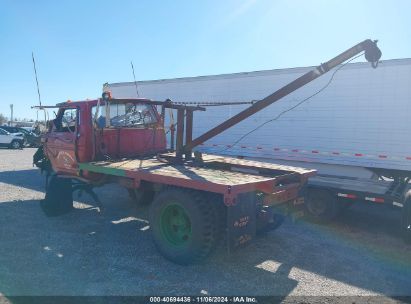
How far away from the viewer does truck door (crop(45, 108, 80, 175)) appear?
6426 mm

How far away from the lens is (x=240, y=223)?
428cm

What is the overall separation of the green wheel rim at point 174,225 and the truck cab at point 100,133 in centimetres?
192

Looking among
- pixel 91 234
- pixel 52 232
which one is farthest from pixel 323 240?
pixel 52 232

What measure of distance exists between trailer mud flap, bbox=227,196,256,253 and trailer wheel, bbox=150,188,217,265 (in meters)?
0.33

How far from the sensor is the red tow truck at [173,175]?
437 cm

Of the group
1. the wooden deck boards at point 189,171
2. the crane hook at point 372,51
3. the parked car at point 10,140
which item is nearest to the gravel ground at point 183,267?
the wooden deck boards at point 189,171

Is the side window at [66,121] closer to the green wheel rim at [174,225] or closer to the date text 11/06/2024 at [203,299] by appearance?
the green wheel rim at [174,225]

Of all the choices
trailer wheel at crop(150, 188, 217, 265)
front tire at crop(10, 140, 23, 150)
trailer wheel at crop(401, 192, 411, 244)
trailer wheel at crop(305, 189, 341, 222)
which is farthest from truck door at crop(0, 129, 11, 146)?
trailer wheel at crop(401, 192, 411, 244)

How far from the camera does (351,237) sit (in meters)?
6.16

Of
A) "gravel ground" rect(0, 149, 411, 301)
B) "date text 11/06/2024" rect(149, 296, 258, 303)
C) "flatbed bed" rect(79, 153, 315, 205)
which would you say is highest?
"flatbed bed" rect(79, 153, 315, 205)

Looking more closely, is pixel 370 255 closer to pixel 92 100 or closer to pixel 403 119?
pixel 403 119

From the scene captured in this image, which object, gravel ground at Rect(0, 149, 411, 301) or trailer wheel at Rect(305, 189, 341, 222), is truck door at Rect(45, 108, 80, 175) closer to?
gravel ground at Rect(0, 149, 411, 301)

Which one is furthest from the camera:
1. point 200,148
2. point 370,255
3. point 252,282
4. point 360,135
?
point 200,148

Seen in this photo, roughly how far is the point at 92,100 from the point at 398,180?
650 cm
